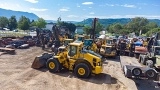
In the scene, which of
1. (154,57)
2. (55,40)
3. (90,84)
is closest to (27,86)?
(90,84)

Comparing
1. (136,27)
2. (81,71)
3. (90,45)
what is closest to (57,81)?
(81,71)

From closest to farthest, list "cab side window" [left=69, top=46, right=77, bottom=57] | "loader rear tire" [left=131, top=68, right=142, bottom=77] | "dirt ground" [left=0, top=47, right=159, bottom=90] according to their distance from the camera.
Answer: "dirt ground" [left=0, top=47, right=159, bottom=90]
"loader rear tire" [left=131, top=68, right=142, bottom=77]
"cab side window" [left=69, top=46, right=77, bottom=57]

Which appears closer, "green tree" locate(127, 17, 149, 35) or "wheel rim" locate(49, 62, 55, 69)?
"wheel rim" locate(49, 62, 55, 69)

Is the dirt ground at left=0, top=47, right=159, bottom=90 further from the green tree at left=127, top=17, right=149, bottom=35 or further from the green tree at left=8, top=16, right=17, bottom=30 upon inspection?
the green tree at left=127, top=17, right=149, bottom=35

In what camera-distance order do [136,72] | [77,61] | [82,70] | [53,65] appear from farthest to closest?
[53,65], [77,61], [82,70], [136,72]

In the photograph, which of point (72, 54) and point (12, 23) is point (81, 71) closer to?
point (72, 54)

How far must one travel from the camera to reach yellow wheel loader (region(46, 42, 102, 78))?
13.9 metres

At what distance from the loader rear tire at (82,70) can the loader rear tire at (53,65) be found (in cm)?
152

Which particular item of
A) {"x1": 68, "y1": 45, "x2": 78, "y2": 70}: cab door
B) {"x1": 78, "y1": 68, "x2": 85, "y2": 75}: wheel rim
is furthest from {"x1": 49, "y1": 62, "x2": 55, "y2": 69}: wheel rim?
{"x1": 78, "y1": 68, "x2": 85, "y2": 75}: wheel rim

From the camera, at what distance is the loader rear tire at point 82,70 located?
13711 mm

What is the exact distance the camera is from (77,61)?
561 inches

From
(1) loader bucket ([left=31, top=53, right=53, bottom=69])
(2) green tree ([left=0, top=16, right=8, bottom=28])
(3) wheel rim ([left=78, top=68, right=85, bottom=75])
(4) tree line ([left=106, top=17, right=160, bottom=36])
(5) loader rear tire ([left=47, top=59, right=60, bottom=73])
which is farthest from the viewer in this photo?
(4) tree line ([left=106, top=17, right=160, bottom=36])

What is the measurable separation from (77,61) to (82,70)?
30.5 inches

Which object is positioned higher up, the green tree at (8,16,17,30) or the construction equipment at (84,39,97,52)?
the green tree at (8,16,17,30)
